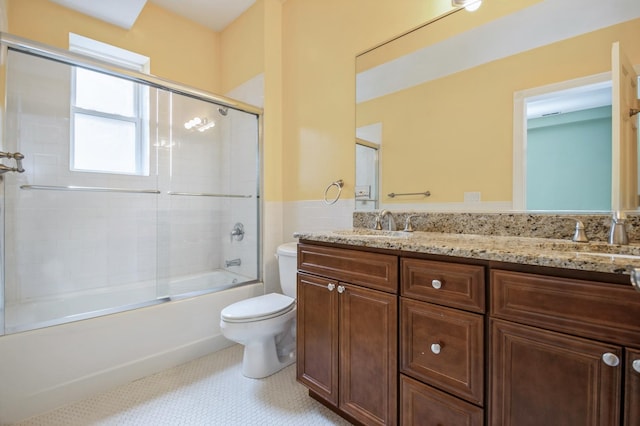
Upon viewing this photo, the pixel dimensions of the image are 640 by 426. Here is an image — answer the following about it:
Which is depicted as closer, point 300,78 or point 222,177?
point 300,78

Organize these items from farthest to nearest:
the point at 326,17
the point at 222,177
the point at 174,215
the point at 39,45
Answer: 1. the point at 222,177
2. the point at 174,215
3. the point at 326,17
4. the point at 39,45

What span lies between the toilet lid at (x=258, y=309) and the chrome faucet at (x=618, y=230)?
4.99 feet

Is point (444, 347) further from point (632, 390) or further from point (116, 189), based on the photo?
point (116, 189)

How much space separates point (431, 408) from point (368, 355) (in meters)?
0.27

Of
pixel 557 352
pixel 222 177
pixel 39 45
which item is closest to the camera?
pixel 557 352

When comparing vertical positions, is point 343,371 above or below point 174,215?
below

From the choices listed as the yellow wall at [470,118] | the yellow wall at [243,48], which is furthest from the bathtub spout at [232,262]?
the yellow wall at [243,48]

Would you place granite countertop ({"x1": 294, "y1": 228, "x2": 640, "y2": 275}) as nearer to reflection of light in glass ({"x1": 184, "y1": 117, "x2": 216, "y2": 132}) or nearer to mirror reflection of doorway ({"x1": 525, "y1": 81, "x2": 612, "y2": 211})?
mirror reflection of doorway ({"x1": 525, "y1": 81, "x2": 612, "y2": 211})

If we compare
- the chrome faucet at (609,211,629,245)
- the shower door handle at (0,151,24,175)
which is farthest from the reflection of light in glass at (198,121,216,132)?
the chrome faucet at (609,211,629,245)

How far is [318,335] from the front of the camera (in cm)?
137

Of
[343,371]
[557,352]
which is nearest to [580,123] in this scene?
[557,352]

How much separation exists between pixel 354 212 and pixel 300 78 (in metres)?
1.21

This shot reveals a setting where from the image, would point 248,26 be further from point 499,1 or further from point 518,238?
point 518,238

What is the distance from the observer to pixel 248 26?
2555mm
